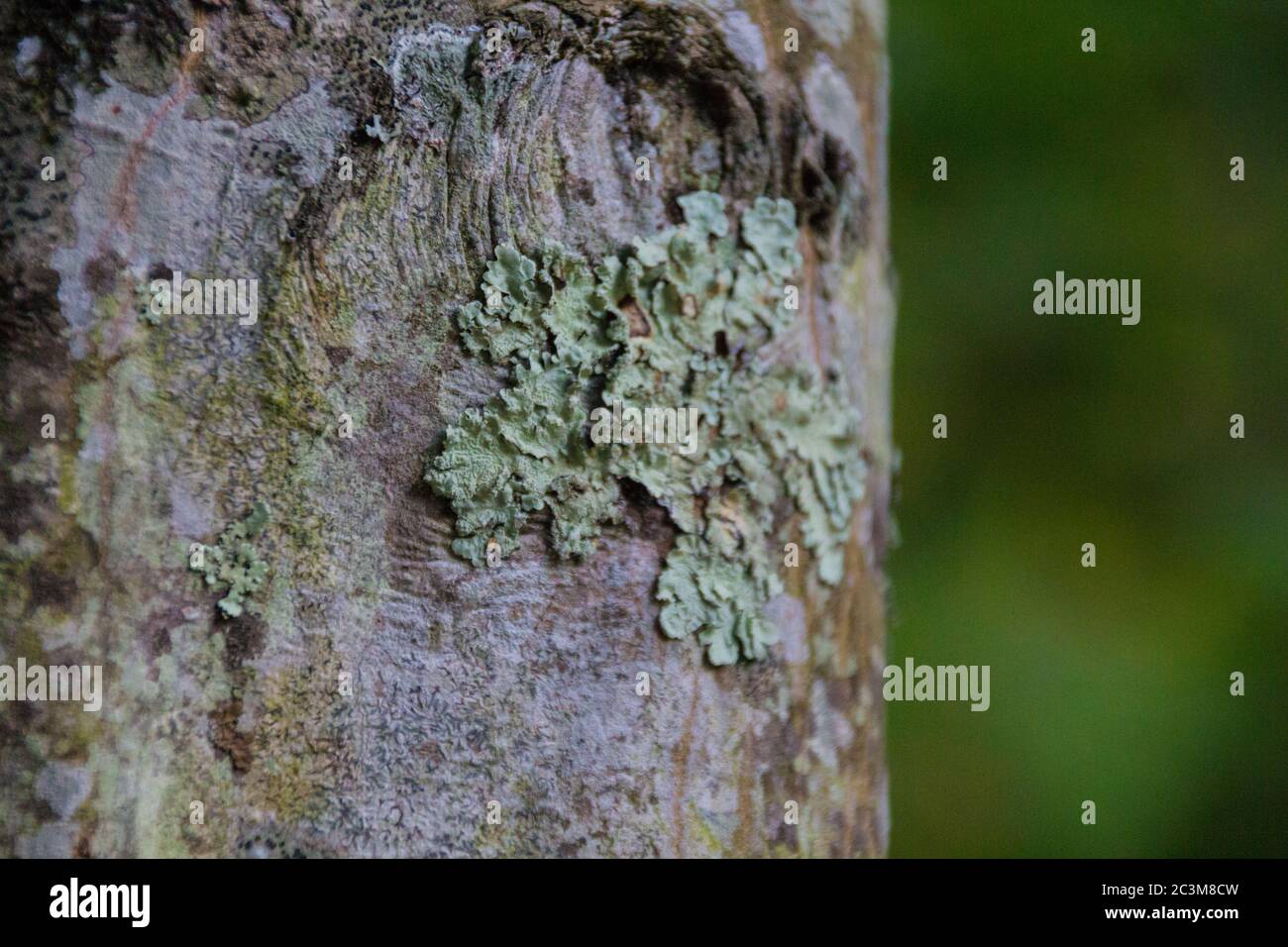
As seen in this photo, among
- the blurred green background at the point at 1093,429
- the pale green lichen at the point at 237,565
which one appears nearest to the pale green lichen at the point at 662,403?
the pale green lichen at the point at 237,565

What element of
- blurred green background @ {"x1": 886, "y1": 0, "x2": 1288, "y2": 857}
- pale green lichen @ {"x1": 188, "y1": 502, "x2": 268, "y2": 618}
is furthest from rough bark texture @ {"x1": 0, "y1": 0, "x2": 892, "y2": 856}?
blurred green background @ {"x1": 886, "y1": 0, "x2": 1288, "y2": 857}

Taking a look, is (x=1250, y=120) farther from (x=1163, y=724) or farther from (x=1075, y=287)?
(x=1163, y=724)

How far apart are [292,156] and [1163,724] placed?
2056 millimetres

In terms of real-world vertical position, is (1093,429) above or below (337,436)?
above

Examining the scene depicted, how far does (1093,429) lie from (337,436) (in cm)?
187

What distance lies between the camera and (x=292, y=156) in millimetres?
683

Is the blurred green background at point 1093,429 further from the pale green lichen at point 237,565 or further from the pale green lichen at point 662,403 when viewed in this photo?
the pale green lichen at point 237,565

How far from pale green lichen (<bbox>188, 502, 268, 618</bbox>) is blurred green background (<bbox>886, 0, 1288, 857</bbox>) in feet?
4.83

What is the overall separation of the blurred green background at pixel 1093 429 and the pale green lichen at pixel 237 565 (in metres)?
1.47

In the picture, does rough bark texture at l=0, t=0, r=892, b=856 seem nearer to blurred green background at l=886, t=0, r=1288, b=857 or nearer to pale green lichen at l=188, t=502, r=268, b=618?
pale green lichen at l=188, t=502, r=268, b=618

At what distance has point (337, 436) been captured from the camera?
705 mm

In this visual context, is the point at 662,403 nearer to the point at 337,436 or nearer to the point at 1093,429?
the point at 337,436

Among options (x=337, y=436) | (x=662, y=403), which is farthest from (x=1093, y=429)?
(x=337, y=436)
